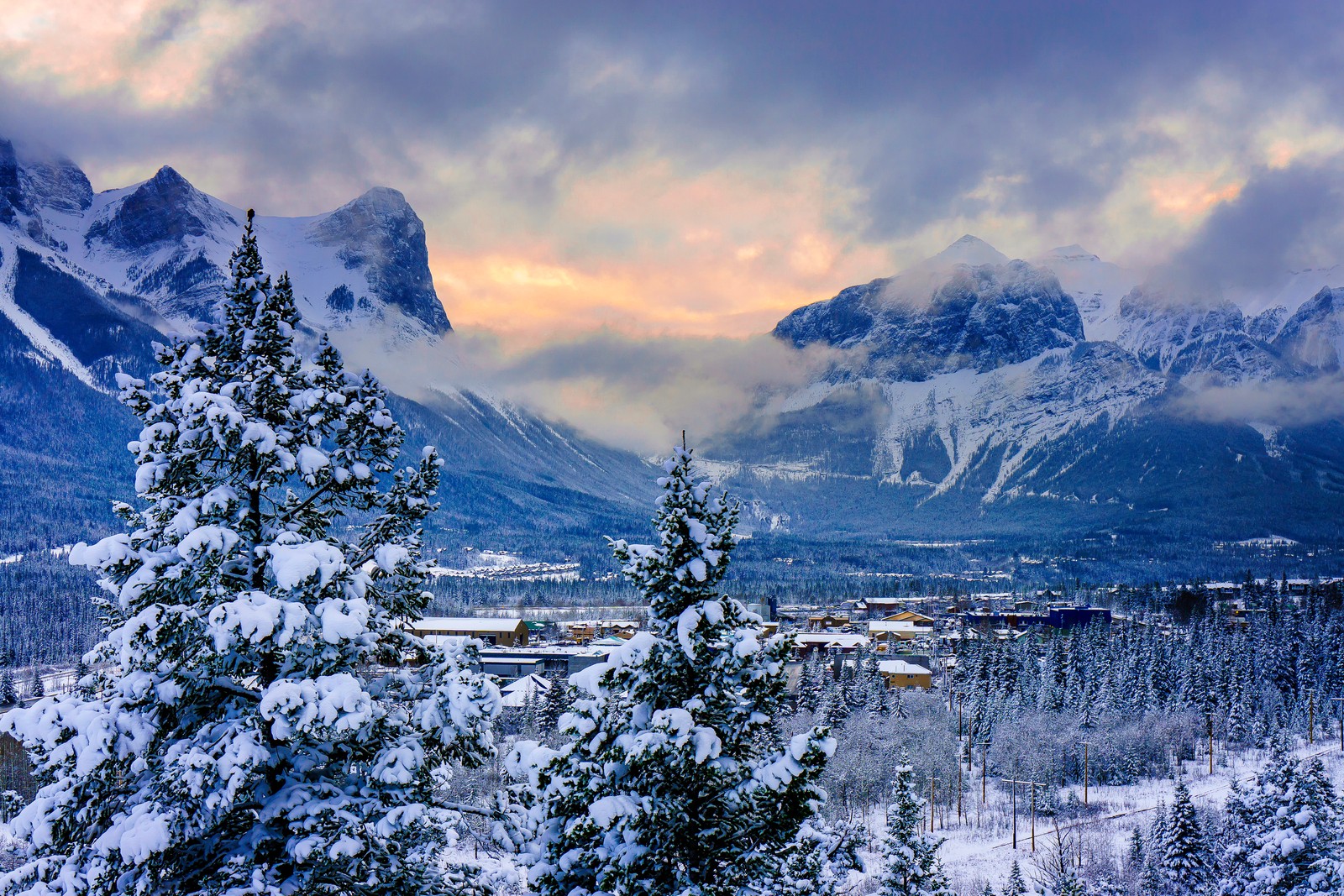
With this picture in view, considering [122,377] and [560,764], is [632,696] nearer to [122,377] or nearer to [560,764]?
[560,764]

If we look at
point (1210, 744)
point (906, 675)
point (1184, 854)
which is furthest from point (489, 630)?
point (1184, 854)

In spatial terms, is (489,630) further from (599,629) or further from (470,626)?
(599,629)

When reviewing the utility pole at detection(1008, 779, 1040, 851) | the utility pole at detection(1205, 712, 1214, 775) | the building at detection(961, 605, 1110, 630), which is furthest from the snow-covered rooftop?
the utility pole at detection(1205, 712, 1214, 775)

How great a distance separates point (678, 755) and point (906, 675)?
345ft

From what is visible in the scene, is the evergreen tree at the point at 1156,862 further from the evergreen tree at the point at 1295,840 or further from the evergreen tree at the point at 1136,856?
the evergreen tree at the point at 1295,840

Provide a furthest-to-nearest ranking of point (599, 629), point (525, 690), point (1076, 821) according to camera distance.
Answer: point (599, 629) → point (525, 690) → point (1076, 821)

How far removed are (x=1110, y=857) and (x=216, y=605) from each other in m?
61.4

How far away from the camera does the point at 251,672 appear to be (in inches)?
438

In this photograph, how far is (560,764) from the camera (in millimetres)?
13031

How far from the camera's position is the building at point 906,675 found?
354 ft

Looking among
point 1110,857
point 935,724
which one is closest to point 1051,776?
point 935,724

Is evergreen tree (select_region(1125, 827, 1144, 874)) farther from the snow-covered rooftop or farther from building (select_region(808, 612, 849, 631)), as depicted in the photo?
building (select_region(808, 612, 849, 631))

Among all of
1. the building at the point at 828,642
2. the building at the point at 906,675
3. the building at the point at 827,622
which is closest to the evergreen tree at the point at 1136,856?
the building at the point at 906,675

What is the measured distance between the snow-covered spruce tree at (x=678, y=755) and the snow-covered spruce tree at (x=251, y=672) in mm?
1827
